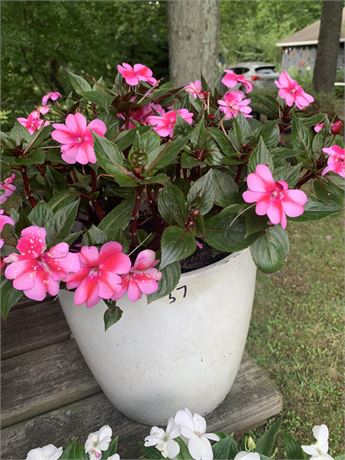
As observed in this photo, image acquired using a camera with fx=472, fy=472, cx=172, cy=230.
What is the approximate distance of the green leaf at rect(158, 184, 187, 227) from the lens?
79cm

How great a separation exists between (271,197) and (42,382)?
93cm

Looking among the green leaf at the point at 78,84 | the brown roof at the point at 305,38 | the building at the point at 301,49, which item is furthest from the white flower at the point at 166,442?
the brown roof at the point at 305,38

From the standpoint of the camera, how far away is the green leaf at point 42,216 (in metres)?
0.76

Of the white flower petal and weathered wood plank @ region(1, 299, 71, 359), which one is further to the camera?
weathered wood plank @ region(1, 299, 71, 359)

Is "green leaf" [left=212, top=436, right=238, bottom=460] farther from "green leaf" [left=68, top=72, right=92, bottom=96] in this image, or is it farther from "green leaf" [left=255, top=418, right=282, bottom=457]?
"green leaf" [left=68, top=72, right=92, bottom=96]

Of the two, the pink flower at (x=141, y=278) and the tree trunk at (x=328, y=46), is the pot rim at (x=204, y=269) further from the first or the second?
the tree trunk at (x=328, y=46)

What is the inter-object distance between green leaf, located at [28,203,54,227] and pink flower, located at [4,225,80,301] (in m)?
0.07

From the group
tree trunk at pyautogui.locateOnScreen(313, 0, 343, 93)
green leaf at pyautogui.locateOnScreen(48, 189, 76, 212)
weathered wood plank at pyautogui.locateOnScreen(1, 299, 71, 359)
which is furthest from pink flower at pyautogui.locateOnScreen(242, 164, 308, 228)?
tree trunk at pyautogui.locateOnScreen(313, 0, 343, 93)

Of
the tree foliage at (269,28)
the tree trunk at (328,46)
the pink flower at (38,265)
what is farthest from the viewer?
the tree foliage at (269,28)

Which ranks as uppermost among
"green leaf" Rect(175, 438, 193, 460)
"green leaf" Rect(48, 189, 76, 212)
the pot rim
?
"green leaf" Rect(48, 189, 76, 212)

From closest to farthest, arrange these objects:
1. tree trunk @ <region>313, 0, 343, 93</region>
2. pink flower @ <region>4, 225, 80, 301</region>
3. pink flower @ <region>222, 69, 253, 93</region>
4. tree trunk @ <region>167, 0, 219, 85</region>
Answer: pink flower @ <region>4, 225, 80, 301</region> < pink flower @ <region>222, 69, 253, 93</region> < tree trunk @ <region>167, 0, 219, 85</region> < tree trunk @ <region>313, 0, 343, 93</region>

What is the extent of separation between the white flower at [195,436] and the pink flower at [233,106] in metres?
0.62

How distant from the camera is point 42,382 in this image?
1315 mm

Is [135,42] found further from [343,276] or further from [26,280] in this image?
[26,280]
